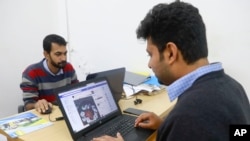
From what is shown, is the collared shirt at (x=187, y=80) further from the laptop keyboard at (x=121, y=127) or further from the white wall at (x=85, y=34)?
the white wall at (x=85, y=34)

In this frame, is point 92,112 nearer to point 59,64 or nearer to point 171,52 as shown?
point 171,52

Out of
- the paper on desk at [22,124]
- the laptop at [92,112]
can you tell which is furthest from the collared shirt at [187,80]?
the paper on desk at [22,124]

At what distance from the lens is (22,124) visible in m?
1.48

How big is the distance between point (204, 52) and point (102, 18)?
1.98 m

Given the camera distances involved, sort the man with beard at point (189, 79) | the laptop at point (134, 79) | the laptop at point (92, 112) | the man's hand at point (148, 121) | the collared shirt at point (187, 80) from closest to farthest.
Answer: the man with beard at point (189, 79), the collared shirt at point (187, 80), the laptop at point (92, 112), the man's hand at point (148, 121), the laptop at point (134, 79)

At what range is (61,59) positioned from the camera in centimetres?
229

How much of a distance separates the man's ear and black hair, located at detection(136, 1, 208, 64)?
12 millimetres

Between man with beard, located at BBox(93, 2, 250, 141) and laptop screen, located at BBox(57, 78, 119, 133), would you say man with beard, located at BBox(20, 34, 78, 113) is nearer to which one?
laptop screen, located at BBox(57, 78, 119, 133)

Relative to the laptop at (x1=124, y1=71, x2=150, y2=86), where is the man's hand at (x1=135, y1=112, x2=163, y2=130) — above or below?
below

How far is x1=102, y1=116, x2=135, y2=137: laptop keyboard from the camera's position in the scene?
4.37ft

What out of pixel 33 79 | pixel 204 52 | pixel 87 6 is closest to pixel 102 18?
pixel 87 6

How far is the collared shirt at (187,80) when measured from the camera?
2.95 ft

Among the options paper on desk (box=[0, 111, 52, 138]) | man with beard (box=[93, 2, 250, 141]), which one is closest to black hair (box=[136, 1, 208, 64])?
man with beard (box=[93, 2, 250, 141])

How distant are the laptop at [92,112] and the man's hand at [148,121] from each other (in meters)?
0.03
